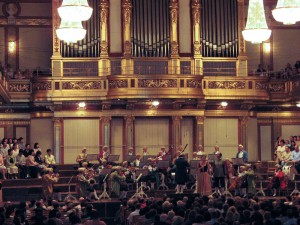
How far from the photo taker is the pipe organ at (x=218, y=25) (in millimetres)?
39938

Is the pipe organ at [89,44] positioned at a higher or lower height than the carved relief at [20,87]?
higher

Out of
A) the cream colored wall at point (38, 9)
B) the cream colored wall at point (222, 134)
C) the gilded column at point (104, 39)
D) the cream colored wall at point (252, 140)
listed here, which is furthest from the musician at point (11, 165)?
the cream colored wall at point (252, 140)

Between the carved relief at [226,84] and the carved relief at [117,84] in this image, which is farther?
the carved relief at [226,84]

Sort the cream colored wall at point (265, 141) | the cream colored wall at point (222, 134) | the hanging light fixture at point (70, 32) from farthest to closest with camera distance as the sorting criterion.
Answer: the cream colored wall at point (265, 141) < the cream colored wall at point (222, 134) < the hanging light fixture at point (70, 32)

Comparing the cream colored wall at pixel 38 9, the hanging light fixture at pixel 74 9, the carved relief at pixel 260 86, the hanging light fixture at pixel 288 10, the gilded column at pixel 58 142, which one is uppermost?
the cream colored wall at pixel 38 9

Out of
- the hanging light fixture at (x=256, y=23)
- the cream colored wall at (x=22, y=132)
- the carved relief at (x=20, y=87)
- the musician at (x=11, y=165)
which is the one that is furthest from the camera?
the cream colored wall at (x=22, y=132)

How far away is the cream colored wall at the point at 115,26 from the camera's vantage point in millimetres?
39688

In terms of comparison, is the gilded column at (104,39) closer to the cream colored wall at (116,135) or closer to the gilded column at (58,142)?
the cream colored wall at (116,135)

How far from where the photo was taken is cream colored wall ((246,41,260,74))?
43041 millimetres

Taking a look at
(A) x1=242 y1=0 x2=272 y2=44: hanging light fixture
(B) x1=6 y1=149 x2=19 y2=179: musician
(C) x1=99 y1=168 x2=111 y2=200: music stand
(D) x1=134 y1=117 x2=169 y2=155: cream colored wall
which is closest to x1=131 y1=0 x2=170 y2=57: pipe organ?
(D) x1=134 y1=117 x2=169 y2=155: cream colored wall

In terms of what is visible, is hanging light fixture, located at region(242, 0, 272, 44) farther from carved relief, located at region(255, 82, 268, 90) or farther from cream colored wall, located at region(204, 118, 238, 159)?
cream colored wall, located at region(204, 118, 238, 159)

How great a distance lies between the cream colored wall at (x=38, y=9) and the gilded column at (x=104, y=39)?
11.5 feet

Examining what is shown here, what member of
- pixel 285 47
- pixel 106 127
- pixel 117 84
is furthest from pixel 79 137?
pixel 285 47

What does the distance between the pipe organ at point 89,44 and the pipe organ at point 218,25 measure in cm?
410
